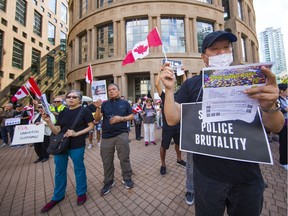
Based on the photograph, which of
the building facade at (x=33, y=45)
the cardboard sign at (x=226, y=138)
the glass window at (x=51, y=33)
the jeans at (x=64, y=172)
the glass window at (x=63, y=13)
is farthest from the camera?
the glass window at (x=63, y=13)

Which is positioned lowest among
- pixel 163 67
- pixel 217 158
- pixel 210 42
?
pixel 217 158

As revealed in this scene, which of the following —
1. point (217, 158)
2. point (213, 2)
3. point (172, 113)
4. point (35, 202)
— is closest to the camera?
point (217, 158)

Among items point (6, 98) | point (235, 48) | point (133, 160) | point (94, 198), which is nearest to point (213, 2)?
point (235, 48)

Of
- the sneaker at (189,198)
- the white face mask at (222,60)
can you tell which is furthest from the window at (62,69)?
the white face mask at (222,60)

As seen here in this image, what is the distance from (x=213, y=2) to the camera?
1866 cm

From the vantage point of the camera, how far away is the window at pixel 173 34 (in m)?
16.7

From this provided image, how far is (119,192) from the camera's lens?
3172 millimetres

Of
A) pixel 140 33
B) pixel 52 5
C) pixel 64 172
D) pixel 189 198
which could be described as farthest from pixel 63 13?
pixel 189 198

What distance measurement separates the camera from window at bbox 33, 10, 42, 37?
25.2 meters

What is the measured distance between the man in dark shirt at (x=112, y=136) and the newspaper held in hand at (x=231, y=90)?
225 cm

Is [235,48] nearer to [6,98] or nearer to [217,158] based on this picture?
[217,158]

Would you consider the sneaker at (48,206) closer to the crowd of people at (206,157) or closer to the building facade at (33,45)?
the crowd of people at (206,157)

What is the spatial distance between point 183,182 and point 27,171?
4911 mm

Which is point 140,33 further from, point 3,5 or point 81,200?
point 3,5
